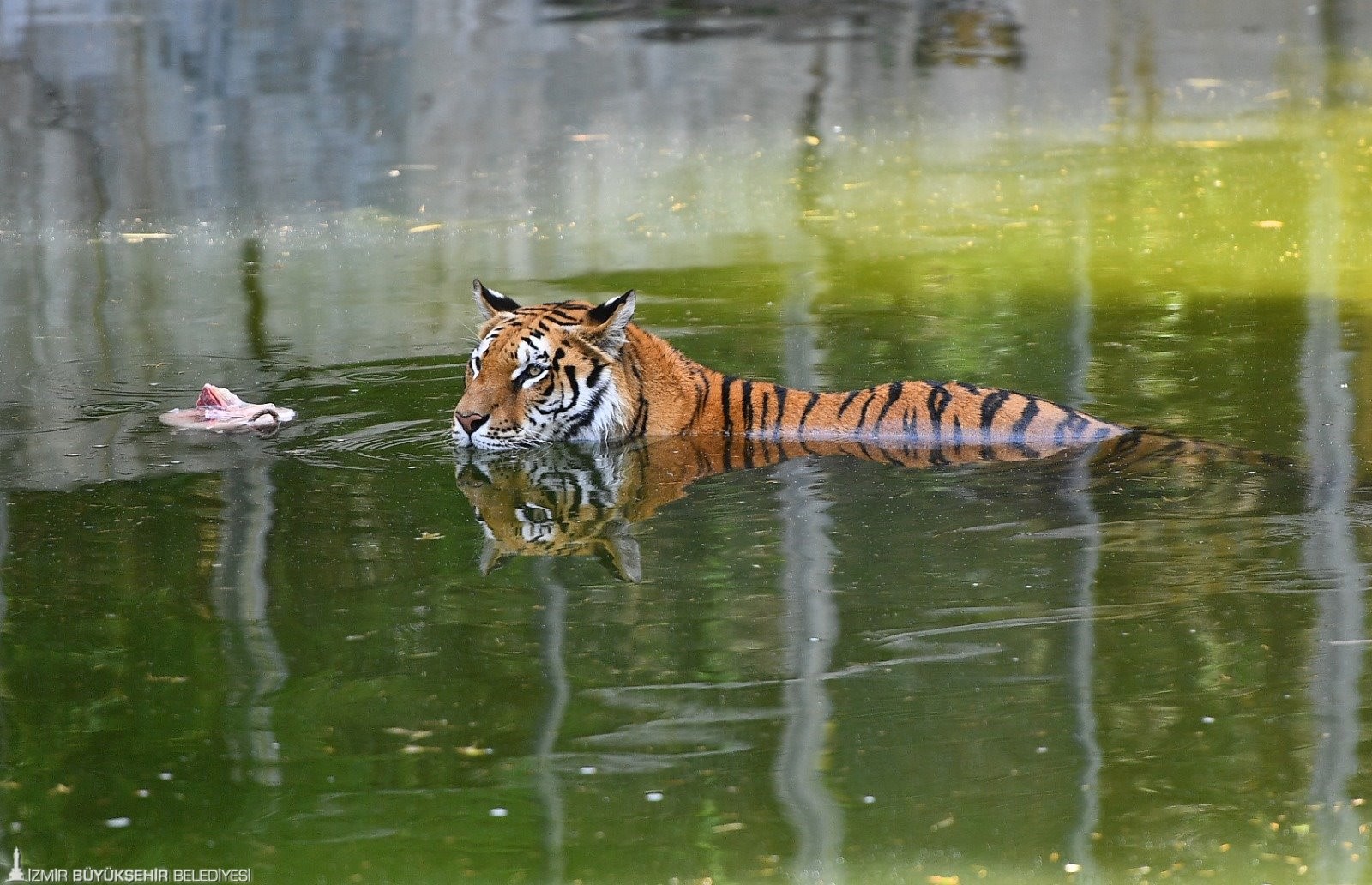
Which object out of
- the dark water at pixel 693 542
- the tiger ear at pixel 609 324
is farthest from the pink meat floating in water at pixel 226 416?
the tiger ear at pixel 609 324

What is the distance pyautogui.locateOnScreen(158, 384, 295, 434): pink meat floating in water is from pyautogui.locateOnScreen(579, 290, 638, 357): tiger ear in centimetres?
123

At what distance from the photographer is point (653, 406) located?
21.3 ft

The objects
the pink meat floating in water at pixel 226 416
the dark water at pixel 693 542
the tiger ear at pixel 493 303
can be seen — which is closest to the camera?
the dark water at pixel 693 542

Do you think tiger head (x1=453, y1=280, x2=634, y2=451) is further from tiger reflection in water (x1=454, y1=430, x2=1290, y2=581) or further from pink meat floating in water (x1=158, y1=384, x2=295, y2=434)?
pink meat floating in water (x1=158, y1=384, x2=295, y2=434)

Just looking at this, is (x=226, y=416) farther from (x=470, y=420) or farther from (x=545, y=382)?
(x=545, y=382)

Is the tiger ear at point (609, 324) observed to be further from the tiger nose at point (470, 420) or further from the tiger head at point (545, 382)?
the tiger nose at point (470, 420)

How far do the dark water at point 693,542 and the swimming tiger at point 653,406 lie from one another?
0.16 m

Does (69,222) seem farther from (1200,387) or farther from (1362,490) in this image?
(1362,490)

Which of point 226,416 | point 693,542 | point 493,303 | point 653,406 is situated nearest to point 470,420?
point 493,303

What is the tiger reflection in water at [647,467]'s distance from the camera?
18.6 feet

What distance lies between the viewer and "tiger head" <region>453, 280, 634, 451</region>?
634 cm

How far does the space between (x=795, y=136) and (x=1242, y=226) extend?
397cm

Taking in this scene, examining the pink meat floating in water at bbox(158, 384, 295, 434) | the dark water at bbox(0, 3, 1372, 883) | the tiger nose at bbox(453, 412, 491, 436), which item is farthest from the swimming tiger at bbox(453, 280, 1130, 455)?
the pink meat floating in water at bbox(158, 384, 295, 434)

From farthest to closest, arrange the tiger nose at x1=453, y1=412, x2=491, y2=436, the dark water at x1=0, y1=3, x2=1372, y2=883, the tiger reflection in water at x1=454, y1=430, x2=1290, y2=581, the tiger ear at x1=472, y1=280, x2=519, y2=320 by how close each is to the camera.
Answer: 1. the tiger ear at x1=472, y1=280, x2=519, y2=320
2. the tiger nose at x1=453, y1=412, x2=491, y2=436
3. the tiger reflection in water at x1=454, y1=430, x2=1290, y2=581
4. the dark water at x1=0, y1=3, x2=1372, y2=883
